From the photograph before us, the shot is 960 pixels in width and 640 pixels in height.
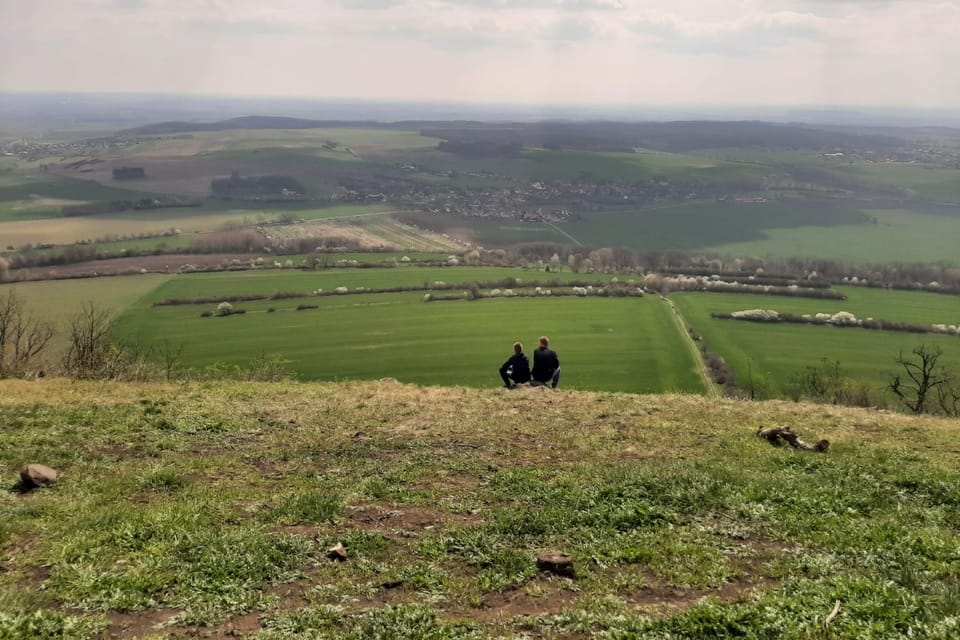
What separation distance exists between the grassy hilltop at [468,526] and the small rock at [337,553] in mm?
137

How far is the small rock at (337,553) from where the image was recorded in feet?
32.3

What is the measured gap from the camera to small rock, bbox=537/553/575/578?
30.6ft

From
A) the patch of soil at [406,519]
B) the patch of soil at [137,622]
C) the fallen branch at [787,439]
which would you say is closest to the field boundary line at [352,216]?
the fallen branch at [787,439]

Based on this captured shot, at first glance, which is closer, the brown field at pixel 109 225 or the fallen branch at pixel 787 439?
the fallen branch at pixel 787 439

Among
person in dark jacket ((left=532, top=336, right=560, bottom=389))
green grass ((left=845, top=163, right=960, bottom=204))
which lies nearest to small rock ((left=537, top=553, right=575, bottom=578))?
person in dark jacket ((left=532, top=336, right=560, bottom=389))

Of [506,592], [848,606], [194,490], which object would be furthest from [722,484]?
[194,490]

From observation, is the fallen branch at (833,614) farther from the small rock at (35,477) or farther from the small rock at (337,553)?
the small rock at (35,477)

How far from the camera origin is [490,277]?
86.9 meters

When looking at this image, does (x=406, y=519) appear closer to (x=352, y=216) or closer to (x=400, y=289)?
(x=400, y=289)

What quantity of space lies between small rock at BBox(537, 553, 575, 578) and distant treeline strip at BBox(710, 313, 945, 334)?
65947mm

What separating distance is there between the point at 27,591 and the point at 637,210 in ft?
512

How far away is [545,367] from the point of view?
23.6 m

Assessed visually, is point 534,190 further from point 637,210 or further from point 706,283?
point 706,283

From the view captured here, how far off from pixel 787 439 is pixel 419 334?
156 feet
